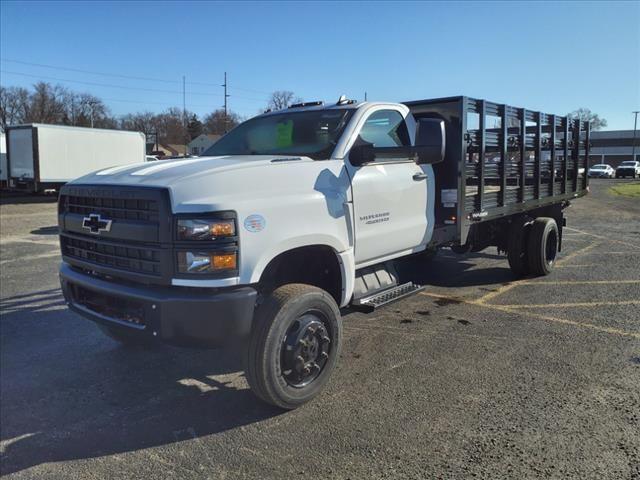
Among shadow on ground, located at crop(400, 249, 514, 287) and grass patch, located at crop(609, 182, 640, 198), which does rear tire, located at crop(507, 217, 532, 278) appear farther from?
grass patch, located at crop(609, 182, 640, 198)

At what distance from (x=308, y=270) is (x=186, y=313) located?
4.34 feet

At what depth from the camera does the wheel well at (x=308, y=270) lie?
13.1 ft

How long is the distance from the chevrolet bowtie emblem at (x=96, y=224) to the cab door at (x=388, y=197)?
1.85 metres

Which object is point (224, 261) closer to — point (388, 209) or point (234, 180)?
point (234, 180)

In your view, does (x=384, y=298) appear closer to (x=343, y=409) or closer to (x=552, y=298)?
(x=343, y=409)

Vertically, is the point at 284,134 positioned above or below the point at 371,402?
above

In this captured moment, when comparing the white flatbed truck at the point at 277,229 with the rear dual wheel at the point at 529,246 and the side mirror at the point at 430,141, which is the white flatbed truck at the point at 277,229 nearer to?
the side mirror at the point at 430,141

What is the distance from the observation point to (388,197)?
4664 millimetres

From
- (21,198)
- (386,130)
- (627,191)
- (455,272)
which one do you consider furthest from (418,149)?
(627,191)

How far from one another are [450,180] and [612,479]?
3232 mm

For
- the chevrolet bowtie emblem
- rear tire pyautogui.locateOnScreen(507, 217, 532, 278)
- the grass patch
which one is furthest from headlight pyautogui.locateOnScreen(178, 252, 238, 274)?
the grass patch

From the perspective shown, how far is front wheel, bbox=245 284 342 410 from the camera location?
3551 millimetres

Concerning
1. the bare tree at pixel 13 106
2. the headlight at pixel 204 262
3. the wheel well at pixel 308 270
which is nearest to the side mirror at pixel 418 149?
the wheel well at pixel 308 270

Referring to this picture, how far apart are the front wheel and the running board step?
49cm
